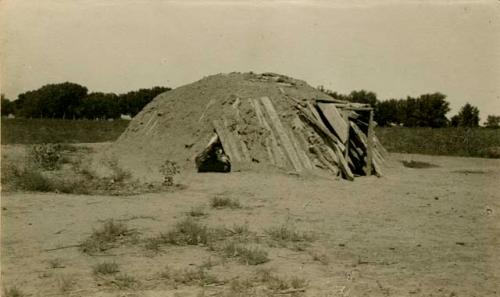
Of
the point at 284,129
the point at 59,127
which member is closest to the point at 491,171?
the point at 284,129

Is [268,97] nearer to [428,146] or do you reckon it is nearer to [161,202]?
[161,202]

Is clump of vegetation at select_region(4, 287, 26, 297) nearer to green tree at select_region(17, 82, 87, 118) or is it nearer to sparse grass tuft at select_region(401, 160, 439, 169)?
sparse grass tuft at select_region(401, 160, 439, 169)

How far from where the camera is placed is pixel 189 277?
5527mm

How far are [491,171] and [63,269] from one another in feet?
52.9

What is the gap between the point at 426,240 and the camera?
7.82 meters

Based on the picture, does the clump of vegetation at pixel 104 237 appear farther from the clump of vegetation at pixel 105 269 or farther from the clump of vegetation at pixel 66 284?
the clump of vegetation at pixel 66 284

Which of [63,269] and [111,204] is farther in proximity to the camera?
[111,204]

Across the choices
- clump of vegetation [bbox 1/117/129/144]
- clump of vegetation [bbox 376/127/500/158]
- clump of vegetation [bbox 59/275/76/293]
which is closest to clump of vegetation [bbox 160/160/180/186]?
clump of vegetation [bbox 59/275/76/293]

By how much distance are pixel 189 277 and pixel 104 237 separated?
7.29 ft

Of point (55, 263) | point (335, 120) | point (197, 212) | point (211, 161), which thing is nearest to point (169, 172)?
point (211, 161)

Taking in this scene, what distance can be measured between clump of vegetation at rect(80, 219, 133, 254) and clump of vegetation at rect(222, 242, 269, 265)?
1.61m

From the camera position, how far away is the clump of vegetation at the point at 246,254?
20.7 ft

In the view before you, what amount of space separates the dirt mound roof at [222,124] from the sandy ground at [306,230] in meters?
1.51

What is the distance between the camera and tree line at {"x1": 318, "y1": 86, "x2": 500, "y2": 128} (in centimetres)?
6406
